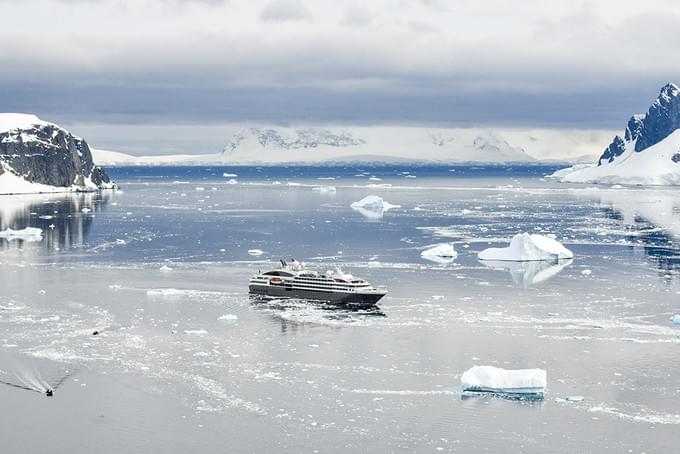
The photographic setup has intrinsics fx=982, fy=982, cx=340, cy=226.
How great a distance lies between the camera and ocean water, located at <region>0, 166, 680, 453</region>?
4247 centimetres

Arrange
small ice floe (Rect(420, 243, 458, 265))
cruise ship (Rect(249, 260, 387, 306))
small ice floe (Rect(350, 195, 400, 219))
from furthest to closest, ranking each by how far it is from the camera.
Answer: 1. small ice floe (Rect(350, 195, 400, 219))
2. small ice floe (Rect(420, 243, 458, 265))
3. cruise ship (Rect(249, 260, 387, 306))

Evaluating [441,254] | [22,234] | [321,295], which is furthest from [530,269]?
[22,234]

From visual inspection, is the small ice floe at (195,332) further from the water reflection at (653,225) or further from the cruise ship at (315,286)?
the water reflection at (653,225)

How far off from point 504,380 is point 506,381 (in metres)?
0.11

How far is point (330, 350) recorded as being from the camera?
185 ft

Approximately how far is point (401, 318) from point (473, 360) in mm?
12039

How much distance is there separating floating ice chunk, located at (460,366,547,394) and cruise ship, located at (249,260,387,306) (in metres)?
23.1

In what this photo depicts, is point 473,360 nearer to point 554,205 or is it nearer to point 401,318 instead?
point 401,318

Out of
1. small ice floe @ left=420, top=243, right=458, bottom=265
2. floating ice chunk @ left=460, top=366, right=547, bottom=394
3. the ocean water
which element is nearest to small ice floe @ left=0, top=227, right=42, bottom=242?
the ocean water

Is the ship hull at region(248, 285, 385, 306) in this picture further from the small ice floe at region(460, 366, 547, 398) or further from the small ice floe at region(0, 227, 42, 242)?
the small ice floe at region(0, 227, 42, 242)

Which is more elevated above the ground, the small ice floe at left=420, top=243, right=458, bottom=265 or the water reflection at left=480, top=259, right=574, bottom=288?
the small ice floe at left=420, top=243, right=458, bottom=265

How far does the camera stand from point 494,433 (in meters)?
42.1

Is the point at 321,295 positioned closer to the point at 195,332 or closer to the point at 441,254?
the point at 195,332

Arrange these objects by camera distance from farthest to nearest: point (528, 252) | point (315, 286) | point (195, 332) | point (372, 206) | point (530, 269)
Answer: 1. point (372, 206)
2. point (528, 252)
3. point (530, 269)
4. point (315, 286)
5. point (195, 332)
